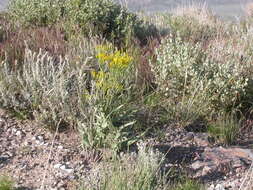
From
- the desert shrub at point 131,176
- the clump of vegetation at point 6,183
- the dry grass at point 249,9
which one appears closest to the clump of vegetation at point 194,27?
the dry grass at point 249,9

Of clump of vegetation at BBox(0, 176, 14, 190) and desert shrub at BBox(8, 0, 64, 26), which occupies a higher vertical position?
desert shrub at BBox(8, 0, 64, 26)

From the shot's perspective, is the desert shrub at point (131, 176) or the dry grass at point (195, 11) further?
the dry grass at point (195, 11)

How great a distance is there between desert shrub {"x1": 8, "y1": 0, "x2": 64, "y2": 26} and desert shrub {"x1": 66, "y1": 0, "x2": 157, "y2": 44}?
0.32m

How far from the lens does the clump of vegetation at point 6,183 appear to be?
138 inches

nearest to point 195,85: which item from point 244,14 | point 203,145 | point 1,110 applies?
point 203,145

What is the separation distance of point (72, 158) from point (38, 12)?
4.70 m

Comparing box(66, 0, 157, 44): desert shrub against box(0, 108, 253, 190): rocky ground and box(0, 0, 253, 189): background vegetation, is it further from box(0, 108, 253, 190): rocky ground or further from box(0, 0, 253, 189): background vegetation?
box(0, 108, 253, 190): rocky ground

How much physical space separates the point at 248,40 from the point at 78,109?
4647 mm

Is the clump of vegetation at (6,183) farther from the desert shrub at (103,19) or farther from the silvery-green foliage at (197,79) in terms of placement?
the desert shrub at (103,19)

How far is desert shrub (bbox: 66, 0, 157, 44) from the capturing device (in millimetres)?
7797

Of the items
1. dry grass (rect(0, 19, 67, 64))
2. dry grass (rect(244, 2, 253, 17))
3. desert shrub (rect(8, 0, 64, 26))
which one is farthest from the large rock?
dry grass (rect(244, 2, 253, 17))

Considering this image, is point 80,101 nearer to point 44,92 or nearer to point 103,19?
point 44,92

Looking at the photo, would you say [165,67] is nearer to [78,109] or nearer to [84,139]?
[78,109]

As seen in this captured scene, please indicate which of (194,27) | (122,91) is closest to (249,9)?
(194,27)
